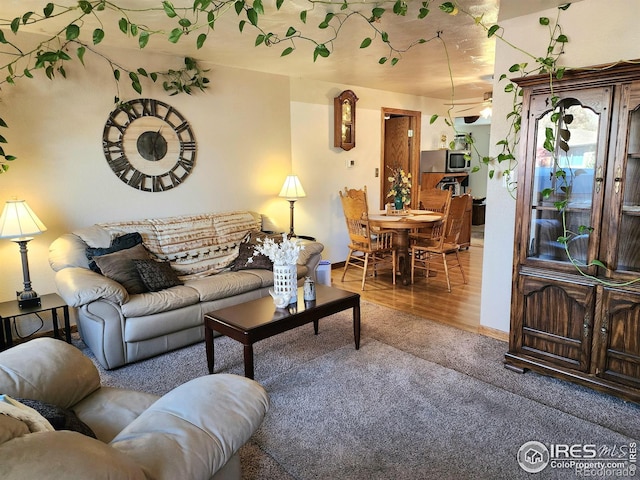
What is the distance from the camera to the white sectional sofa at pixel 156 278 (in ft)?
9.77

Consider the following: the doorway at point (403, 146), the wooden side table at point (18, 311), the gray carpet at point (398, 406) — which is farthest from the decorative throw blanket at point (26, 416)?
the doorway at point (403, 146)

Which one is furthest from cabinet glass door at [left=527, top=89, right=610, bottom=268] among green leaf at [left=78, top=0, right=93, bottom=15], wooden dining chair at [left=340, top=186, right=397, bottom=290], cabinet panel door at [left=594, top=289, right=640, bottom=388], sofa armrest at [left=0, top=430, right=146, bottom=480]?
green leaf at [left=78, top=0, right=93, bottom=15]

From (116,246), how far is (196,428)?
8.42 feet

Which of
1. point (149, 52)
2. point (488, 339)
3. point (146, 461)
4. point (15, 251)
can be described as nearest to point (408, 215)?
point (488, 339)

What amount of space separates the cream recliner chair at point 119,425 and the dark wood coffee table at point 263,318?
832 millimetres

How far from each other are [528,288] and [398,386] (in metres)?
1.03

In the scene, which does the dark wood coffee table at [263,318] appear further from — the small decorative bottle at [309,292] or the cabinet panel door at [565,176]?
the cabinet panel door at [565,176]

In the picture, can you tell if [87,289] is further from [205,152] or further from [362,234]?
[362,234]

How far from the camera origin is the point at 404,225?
4.75m

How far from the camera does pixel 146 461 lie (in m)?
1.13

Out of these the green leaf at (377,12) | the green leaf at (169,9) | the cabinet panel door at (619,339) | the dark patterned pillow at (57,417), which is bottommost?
the cabinet panel door at (619,339)

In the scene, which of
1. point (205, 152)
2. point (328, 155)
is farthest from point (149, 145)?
point (328, 155)

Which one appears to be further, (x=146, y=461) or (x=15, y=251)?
(x=15, y=251)

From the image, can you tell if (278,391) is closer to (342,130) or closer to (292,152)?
(292,152)
